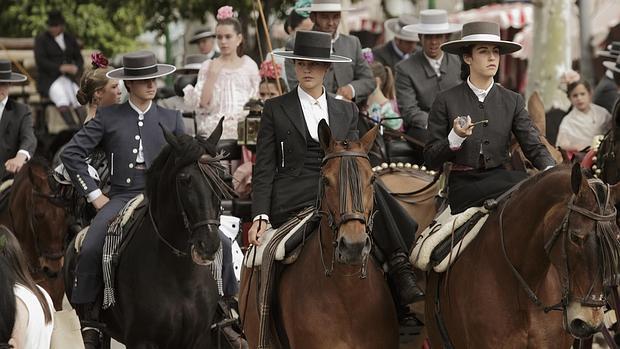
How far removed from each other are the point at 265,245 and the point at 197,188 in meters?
0.63

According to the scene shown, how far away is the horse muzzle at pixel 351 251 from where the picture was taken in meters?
9.16

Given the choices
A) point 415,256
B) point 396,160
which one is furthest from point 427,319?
point 396,160

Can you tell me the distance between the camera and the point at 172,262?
11195mm

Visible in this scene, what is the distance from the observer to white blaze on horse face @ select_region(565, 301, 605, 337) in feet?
28.5

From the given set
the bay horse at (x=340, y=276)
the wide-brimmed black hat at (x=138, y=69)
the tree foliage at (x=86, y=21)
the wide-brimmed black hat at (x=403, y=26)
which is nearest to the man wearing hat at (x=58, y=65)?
the tree foliage at (x=86, y=21)

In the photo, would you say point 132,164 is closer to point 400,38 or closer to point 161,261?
point 161,261

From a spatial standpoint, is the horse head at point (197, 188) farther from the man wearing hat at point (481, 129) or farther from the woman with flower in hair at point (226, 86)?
the woman with flower in hair at point (226, 86)

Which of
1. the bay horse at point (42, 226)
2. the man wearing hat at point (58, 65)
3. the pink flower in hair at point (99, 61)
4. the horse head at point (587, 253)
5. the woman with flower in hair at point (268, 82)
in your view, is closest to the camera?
the horse head at point (587, 253)

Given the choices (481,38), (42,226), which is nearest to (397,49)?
(42,226)

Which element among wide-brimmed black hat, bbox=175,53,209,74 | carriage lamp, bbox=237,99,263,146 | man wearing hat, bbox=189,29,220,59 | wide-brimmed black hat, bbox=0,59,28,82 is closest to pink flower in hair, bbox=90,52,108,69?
carriage lamp, bbox=237,99,263,146

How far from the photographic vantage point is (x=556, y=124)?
18.4 meters

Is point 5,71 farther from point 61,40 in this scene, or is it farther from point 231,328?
point 61,40

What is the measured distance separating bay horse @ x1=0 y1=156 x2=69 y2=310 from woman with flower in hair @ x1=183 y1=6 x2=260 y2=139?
172 centimetres

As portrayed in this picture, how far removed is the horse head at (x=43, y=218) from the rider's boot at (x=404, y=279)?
5938 millimetres
